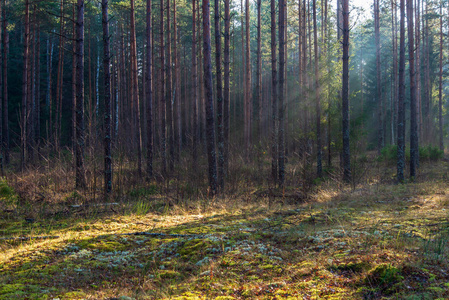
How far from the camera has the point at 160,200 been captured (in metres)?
8.98

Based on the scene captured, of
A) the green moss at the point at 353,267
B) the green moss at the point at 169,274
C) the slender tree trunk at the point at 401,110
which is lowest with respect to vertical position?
the green moss at the point at 169,274

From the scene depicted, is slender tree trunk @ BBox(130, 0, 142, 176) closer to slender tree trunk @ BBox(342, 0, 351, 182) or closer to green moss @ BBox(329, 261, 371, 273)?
slender tree trunk @ BBox(342, 0, 351, 182)

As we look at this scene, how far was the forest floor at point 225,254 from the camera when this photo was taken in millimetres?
3068

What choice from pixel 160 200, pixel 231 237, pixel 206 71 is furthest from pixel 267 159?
pixel 231 237

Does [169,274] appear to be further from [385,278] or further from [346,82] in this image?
[346,82]

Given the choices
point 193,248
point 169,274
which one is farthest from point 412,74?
point 169,274

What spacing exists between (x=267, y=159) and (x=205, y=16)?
12.2 meters

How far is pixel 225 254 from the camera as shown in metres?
4.17

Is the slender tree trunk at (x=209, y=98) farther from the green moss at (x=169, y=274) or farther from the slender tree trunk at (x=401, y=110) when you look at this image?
the slender tree trunk at (x=401, y=110)

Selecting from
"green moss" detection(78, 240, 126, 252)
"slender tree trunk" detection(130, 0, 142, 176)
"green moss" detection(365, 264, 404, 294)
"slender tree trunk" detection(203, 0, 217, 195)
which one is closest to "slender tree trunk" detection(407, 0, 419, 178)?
"slender tree trunk" detection(203, 0, 217, 195)

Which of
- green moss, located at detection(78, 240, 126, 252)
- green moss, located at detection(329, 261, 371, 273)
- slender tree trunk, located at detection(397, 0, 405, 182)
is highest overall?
slender tree trunk, located at detection(397, 0, 405, 182)

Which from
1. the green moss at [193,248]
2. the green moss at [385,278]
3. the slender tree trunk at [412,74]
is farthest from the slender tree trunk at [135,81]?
the green moss at [385,278]

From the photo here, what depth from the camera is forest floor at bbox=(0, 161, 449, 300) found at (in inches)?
121

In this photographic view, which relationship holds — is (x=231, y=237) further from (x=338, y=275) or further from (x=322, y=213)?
(x=322, y=213)
